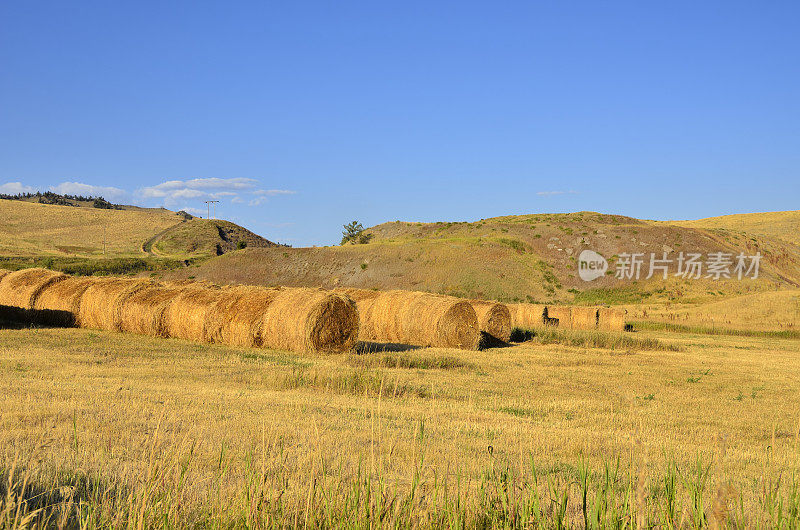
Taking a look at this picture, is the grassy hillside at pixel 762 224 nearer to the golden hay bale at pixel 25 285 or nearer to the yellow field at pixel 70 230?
the yellow field at pixel 70 230

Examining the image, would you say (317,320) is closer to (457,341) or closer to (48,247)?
(457,341)

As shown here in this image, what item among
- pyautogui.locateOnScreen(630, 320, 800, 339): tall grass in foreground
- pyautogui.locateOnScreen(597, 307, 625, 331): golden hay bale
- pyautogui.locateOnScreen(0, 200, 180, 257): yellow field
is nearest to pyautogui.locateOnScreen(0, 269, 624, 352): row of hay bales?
pyautogui.locateOnScreen(597, 307, 625, 331): golden hay bale

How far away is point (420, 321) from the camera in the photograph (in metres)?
22.3

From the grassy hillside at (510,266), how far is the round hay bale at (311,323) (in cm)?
4293

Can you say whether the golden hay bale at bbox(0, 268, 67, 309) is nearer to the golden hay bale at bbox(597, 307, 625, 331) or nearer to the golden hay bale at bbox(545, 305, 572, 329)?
the golden hay bale at bbox(545, 305, 572, 329)

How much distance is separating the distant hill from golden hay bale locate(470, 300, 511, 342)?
7116 cm

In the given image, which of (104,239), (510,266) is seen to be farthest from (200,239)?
(510,266)

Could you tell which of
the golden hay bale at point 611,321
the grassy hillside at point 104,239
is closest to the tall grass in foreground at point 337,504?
the golden hay bale at point 611,321

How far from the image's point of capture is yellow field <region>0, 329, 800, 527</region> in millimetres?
4199

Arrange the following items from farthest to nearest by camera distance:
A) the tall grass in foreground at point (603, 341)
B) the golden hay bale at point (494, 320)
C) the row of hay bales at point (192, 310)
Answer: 1. the tall grass in foreground at point (603, 341)
2. the golden hay bale at point (494, 320)
3. the row of hay bales at point (192, 310)

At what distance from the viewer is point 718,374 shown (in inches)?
695

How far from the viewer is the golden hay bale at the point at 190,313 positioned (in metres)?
19.8

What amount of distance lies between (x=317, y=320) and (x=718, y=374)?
10.8 meters

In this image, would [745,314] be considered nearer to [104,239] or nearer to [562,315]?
[562,315]
